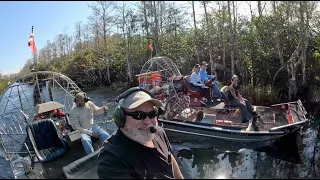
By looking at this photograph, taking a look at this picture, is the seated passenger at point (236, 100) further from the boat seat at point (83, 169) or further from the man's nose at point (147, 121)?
the boat seat at point (83, 169)

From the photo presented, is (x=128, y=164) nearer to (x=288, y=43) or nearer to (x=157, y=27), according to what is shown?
(x=288, y=43)

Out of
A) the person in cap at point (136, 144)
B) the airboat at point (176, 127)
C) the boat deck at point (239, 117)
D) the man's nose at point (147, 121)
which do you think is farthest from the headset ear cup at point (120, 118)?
the boat deck at point (239, 117)

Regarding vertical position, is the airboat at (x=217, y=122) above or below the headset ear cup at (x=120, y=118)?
below

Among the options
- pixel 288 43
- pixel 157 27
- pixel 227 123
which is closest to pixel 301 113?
pixel 227 123

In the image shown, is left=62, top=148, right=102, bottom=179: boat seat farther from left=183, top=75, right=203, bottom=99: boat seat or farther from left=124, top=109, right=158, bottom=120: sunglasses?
left=183, top=75, right=203, bottom=99: boat seat

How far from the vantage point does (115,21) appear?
85.6ft

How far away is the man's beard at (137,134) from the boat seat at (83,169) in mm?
352

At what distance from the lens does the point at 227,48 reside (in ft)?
59.8

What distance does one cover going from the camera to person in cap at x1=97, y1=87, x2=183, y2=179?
2055 millimetres

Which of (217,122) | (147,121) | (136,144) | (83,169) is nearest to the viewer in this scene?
(83,169)

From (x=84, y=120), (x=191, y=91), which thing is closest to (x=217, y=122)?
(x=191, y=91)

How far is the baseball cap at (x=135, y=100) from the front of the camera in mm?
2426

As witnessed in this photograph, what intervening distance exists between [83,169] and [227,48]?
1725 cm

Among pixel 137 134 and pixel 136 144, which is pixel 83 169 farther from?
pixel 137 134
